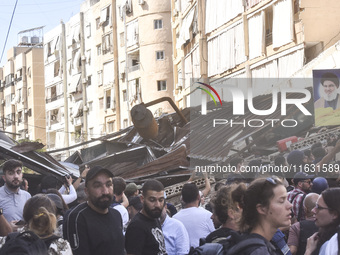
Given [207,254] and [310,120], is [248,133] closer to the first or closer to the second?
[310,120]

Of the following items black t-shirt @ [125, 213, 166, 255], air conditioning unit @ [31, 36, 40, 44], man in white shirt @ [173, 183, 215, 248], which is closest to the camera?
black t-shirt @ [125, 213, 166, 255]

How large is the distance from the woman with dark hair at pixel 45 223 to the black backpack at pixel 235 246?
130cm

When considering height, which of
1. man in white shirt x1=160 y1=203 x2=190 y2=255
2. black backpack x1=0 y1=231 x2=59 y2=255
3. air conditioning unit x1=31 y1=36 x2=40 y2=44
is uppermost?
air conditioning unit x1=31 y1=36 x2=40 y2=44

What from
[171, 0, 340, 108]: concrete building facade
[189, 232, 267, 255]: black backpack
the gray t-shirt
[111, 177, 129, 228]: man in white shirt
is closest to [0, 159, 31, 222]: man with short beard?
the gray t-shirt

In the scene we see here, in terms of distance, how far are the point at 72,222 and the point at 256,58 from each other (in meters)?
25.1

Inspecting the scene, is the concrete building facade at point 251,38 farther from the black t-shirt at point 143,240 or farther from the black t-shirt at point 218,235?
the black t-shirt at point 218,235

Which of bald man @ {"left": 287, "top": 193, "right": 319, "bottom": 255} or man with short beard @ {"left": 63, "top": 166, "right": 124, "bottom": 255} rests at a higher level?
man with short beard @ {"left": 63, "top": 166, "right": 124, "bottom": 255}

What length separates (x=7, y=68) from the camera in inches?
3265

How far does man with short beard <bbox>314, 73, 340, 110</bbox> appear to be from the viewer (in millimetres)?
16078

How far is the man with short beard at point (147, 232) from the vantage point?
680 centimetres

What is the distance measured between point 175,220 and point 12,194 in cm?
215

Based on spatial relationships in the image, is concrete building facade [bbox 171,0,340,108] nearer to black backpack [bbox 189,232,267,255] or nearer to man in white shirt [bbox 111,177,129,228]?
man in white shirt [bbox 111,177,129,228]

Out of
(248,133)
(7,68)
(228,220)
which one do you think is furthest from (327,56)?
(7,68)

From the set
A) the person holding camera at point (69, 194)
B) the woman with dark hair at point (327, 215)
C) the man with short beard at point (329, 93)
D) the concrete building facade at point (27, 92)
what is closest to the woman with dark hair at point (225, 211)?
the woman with dark hair at point (327, 215)
